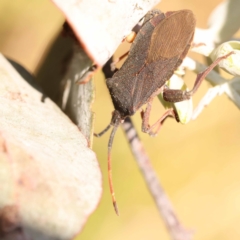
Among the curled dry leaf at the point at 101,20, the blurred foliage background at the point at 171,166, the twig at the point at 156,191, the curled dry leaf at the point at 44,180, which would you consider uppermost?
the curled dry leaf at the point at 101,20

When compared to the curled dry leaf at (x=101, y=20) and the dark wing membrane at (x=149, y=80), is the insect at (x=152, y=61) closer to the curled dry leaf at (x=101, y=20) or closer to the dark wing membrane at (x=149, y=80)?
the dark wing membrane at (x=149, y=80)

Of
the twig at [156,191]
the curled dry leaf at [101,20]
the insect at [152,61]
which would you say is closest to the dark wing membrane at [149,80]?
the insect at [152,61]

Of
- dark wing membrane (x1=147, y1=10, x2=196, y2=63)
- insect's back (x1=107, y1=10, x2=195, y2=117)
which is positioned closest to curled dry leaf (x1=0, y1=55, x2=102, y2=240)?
insect's back (x1=107, y1=10, x2=195, y2=117)

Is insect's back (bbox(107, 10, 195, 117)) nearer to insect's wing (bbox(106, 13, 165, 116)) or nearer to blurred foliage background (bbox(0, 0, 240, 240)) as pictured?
insect's wing (bbox(106, 13, 165, 116))

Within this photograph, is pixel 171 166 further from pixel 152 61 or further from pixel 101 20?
pixel 101 20

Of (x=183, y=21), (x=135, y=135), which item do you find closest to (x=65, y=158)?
(x=135, y=135)

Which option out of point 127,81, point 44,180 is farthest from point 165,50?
point 44,180
